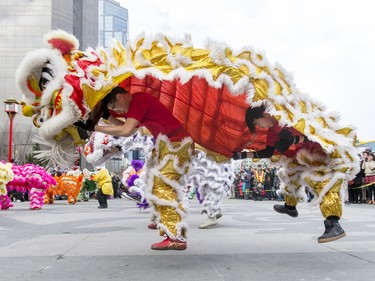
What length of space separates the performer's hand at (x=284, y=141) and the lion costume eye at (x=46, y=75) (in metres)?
1.96

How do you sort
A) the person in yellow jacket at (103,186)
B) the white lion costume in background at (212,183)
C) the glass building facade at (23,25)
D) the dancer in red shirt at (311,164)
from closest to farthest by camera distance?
the dancer in red shirt at (311,164)
the white lion costume in background at (212,183)
the person in yellow jacket at (103,186)
the glass building facade at (23,25)

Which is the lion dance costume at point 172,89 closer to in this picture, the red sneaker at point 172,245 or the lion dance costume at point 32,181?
the red sneaker at point 172,245

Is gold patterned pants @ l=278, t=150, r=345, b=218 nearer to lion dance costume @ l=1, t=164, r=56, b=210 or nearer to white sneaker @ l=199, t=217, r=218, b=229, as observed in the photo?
white sneaker @ l=199, t=217, r=218, b=229

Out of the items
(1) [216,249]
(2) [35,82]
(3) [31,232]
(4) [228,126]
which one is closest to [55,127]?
(2) [35,82]

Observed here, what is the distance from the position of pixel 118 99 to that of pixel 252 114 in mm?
1135

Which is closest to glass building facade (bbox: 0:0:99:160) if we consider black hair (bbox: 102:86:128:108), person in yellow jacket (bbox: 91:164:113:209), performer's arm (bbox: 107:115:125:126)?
person in yellow jacket (bbox: 91:164:113:209)

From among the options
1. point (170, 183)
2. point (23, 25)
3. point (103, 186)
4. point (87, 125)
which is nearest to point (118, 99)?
point (87, 125)

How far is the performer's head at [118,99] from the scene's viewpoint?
3.54 m

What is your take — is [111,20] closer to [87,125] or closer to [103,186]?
[103,186]

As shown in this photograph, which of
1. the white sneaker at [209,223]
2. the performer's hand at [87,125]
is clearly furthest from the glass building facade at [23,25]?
the performer's hand at [87,125]

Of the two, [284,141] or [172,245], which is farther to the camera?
[284,141]

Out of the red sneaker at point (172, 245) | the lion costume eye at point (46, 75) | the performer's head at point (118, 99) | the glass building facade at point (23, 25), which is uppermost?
the glass building facade at point (23, 25)

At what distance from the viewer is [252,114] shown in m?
3.71

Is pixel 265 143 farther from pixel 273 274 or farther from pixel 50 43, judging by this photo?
pixel 50 43
